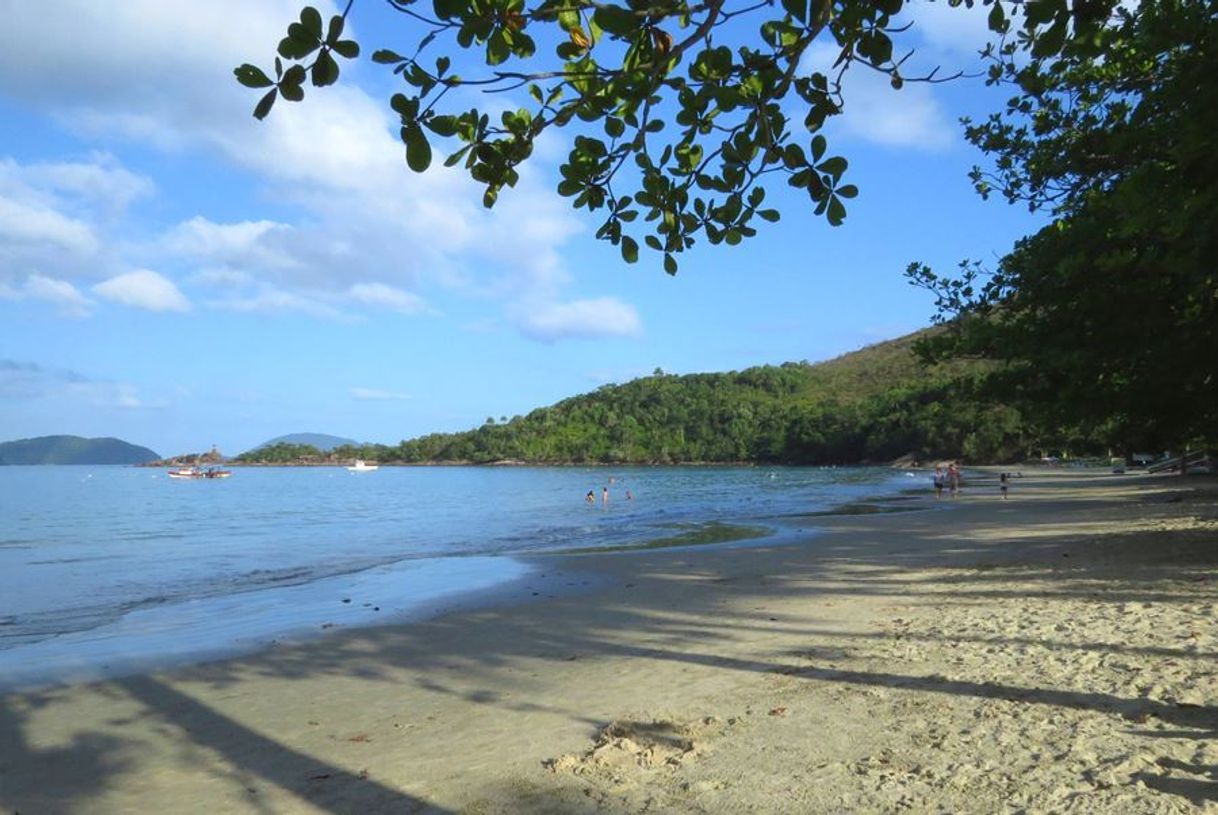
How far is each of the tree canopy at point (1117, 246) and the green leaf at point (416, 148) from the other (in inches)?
180

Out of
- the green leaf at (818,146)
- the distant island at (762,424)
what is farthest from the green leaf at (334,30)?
the distant island at (762,424)

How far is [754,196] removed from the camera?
139 inches

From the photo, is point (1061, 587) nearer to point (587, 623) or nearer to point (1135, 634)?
point (1135, 634)

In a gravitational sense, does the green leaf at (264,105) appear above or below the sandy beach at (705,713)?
above

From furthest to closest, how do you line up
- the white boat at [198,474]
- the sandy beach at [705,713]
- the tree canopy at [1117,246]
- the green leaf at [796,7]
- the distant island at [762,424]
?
the white boat at [198,474] < the distant island at [762,424] < the tree canopy at [1117,246] < the sandy beach at [705,713] < the green leaf at [796,7]

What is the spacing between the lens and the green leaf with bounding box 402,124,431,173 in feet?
8.52

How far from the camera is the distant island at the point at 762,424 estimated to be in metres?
107

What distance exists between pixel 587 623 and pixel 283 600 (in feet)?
21.9

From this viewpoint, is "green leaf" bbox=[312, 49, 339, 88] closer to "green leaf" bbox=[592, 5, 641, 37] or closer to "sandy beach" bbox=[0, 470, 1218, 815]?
"green leaf" bbox=[592, 5, 641, 37]

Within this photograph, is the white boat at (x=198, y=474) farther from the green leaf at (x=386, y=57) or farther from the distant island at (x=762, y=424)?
the green leaf at (x=386, y=57)

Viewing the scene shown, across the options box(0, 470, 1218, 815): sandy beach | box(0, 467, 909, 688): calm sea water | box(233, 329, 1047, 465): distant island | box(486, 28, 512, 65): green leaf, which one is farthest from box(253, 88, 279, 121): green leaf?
box(233, 329, 1047, 465): distant island

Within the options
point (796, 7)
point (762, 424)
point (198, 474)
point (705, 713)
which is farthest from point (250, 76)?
point (762, 424)

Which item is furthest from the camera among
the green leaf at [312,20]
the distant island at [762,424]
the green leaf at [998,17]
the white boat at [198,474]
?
the white boat at [198,474]

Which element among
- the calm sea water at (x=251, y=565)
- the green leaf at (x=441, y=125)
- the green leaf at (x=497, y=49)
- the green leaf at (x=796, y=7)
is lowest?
the calm sea water at (x=251, y=565)
